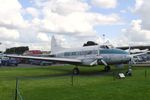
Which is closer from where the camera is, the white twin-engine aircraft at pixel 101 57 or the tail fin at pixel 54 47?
the white twin-engine aircraft at pixel 101 57

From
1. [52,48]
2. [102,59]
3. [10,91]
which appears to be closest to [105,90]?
[10,91]

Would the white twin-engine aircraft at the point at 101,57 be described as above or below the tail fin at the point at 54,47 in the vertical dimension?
below

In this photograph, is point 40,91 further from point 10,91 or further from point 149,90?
point 149,90

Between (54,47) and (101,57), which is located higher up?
(54,47)

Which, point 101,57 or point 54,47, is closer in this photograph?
point 101,57

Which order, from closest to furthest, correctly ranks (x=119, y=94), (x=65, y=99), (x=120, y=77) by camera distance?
1. (x=65, y=99)
2. (x=119, y=94)
3. (x=120, y=77)

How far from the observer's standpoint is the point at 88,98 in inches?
662

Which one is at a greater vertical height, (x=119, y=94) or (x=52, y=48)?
(x=52, y=48)

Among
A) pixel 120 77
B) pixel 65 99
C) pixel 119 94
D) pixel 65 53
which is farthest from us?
pixel 65 53

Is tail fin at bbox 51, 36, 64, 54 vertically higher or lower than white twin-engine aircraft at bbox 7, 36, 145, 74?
higher

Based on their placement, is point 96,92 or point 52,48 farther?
point 52,48

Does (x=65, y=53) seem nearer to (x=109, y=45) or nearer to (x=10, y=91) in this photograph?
(x=109, y=45)

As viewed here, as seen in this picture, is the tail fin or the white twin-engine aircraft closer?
the white twin-engine aircraft

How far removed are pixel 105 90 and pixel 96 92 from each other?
3.32ft
